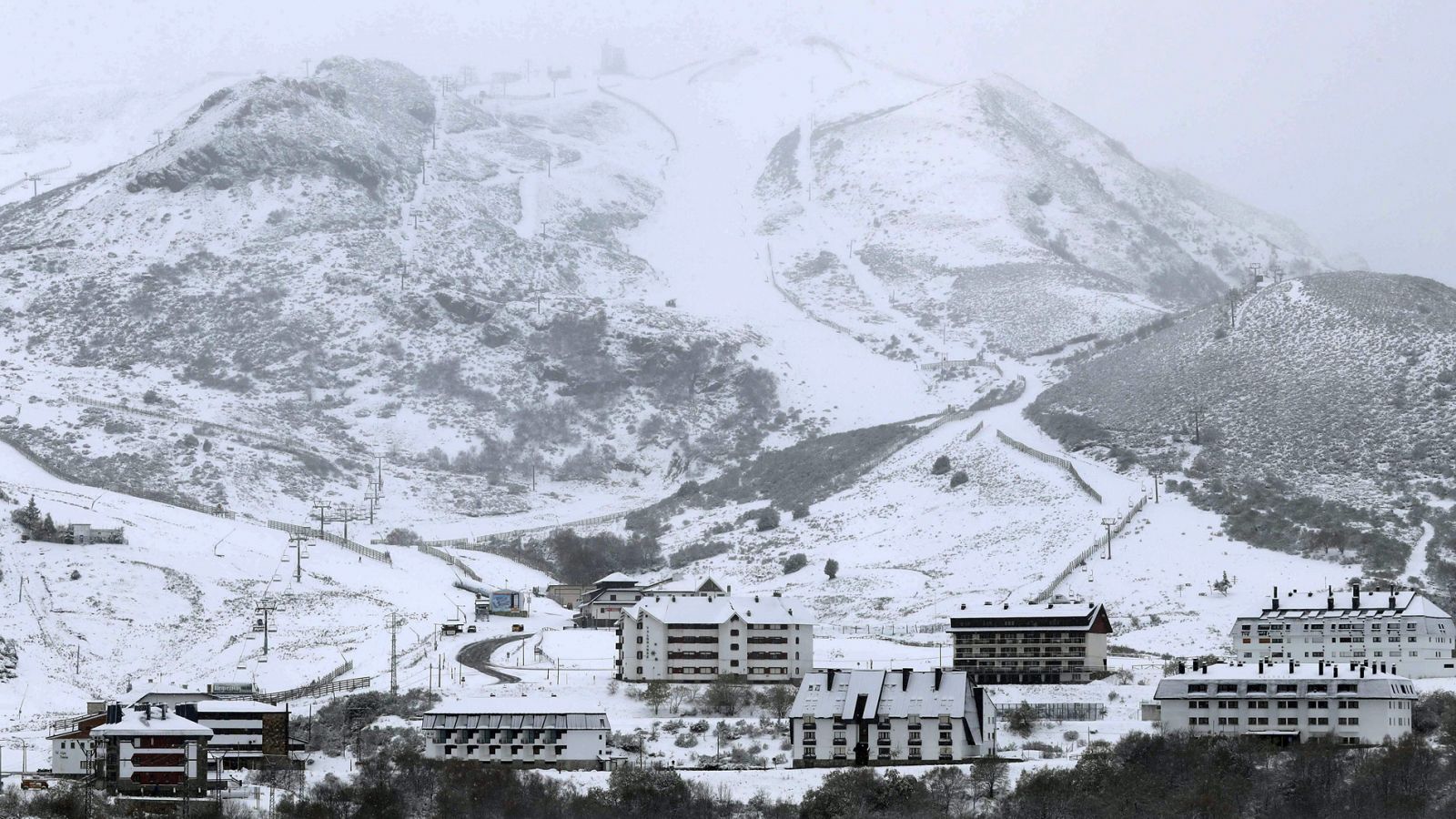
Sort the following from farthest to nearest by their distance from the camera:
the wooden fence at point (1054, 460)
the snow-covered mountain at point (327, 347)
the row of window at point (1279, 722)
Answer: the snow-covered mountain at point (327, 347) < the wooden fence at point (1054, 460) < the row of window at point (1279, 722)

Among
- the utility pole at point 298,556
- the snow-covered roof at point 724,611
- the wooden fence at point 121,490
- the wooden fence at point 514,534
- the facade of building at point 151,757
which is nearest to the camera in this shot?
the facade of building at point 151,757

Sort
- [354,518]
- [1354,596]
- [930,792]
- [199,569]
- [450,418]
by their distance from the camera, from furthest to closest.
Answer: [450,418]
[354,518]
[199,569]
[1354,596]
[930,792]

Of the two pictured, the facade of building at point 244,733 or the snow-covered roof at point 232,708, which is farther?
the snow-covered roof at point 232,708

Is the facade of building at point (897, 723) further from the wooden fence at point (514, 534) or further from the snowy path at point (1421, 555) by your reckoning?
the wooden fence at point (514, 534)

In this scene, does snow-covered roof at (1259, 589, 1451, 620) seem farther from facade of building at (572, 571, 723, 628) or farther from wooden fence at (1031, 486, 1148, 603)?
facade of building at (572, 571, 723, 628)

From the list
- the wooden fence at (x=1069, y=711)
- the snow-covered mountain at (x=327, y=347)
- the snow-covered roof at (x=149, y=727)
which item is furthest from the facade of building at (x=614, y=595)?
the snow-covered roof at (x=149, y=727)

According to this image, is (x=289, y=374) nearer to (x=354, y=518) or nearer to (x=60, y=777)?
(x=354, y=518)

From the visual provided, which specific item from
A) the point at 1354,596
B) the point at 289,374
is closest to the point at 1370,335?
the point at 1354,596

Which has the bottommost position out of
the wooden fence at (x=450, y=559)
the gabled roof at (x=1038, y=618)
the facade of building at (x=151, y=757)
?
the facade of building at (x=151, y=757)
